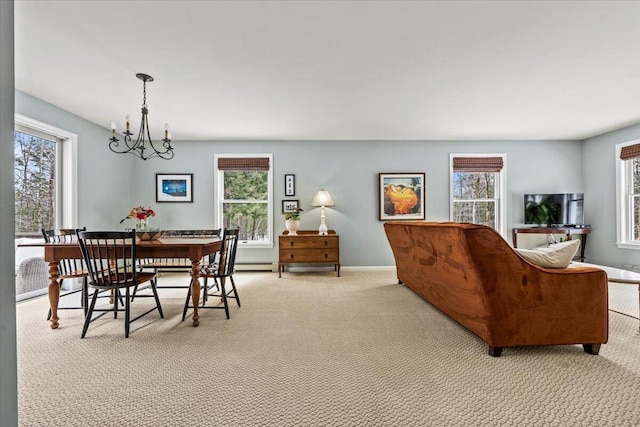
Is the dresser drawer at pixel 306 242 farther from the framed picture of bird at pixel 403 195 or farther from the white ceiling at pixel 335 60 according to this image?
the white ceiling at pixel 335 60

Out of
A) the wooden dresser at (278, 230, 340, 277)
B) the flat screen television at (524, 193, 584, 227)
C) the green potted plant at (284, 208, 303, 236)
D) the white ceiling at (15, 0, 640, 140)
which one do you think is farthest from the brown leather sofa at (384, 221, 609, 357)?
the flat screen television at (524, 193, 584, 227)

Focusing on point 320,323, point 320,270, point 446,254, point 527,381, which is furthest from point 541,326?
point 320,270

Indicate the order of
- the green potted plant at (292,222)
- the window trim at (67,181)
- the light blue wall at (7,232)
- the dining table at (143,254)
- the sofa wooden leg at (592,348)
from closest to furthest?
the light blue wall at (7,232)
the sofa wooden leg at (592,348)
the dining table at (143,254)
the window trim at (67,181)
the green potted plant at (292,222)

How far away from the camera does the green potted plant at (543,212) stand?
5051 mm

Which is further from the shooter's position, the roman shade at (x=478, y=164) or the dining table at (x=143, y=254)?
the roman shade at (x=478, y=164)

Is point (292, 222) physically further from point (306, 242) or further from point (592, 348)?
point (592, 348)

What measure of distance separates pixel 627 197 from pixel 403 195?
3.46 m

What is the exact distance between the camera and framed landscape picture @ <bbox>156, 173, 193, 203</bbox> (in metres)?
5.24

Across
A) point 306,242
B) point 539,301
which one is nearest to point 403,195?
point 306,242

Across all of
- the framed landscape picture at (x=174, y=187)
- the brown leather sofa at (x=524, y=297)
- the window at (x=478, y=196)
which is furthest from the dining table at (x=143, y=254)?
the window at (x=478, y=196)

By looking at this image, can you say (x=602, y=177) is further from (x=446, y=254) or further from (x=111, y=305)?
(x=111, y=305)

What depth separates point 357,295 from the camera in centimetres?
361

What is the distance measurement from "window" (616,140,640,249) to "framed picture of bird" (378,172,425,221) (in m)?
3.00

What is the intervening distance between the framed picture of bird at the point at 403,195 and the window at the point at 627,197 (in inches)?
118
